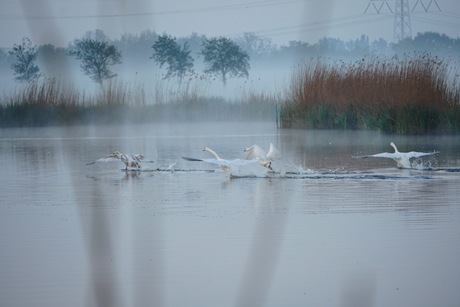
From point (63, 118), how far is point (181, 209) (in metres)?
18.2

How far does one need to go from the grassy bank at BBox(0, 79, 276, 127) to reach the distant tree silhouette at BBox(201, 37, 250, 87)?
41.5 ft

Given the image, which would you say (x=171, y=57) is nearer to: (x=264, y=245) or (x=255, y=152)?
(x=255, y=152)

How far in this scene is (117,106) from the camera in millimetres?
26219

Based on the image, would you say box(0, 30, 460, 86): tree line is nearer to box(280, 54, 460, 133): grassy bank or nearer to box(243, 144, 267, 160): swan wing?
box(280, 54, 460, 133): grassy bank

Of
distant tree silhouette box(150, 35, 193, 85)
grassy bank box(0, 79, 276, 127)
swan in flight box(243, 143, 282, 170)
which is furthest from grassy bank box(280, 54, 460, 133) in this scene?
distant tree silhouette box(150, 35, 193, 85)

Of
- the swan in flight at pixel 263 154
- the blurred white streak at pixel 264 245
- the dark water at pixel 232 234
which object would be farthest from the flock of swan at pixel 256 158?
the blurred white streak at pixel 264 245

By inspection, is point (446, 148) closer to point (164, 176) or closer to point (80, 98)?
point (164, 176)

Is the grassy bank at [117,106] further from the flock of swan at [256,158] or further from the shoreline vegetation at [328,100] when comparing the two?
the flock of swan at [256,158]

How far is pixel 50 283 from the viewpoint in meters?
5.35

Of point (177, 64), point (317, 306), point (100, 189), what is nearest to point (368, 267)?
point (317, 306)

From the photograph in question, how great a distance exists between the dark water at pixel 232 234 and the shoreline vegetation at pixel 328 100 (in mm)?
5262

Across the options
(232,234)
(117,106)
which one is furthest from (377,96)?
(232,234)

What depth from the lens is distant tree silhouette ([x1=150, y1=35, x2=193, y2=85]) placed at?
39.8 meters

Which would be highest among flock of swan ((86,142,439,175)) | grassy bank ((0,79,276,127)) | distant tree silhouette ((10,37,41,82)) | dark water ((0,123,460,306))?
distant tree silhouette ((10,37,41,82))
